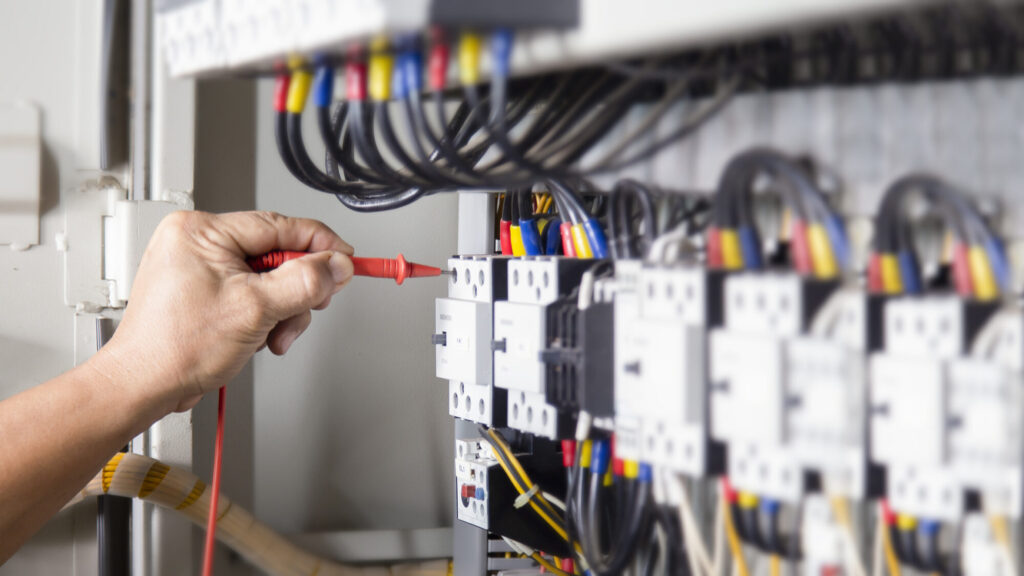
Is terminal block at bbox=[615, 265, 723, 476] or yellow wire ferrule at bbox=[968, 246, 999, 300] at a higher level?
yellow wire ferrule at bbox=[968, 246, 999, 300]

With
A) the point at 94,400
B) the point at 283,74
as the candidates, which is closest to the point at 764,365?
the point at 283,74

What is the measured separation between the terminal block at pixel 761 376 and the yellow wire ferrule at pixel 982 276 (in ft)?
0.27

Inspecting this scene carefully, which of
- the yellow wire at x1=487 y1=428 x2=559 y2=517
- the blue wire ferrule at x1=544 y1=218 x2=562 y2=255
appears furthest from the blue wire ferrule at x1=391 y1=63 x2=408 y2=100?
the yellow wire at x1=487 y1=428 x2=559 y2=517

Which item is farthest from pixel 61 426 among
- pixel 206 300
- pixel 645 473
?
pixel 645 473

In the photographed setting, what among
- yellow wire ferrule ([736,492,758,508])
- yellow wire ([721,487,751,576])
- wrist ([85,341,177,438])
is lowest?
yellow wire ([721,487,751,576])

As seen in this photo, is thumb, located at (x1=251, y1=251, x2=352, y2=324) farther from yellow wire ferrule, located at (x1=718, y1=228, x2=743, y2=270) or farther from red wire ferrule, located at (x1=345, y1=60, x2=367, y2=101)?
yellow wire ferrule, located at (x1=718, y1=228, x2=743, y2=270)

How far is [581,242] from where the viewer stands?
35.9 inches

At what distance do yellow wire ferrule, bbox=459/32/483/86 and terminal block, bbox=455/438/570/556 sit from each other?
0.65m

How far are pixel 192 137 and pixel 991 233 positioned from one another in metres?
1.35

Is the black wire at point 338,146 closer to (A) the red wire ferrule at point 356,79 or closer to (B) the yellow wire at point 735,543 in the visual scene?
(A) the red wire ferrule at point 356,79

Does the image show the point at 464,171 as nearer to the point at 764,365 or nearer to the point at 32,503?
the point at 764,365

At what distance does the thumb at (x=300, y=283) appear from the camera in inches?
37.1

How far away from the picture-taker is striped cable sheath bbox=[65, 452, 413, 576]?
1418 millimetres

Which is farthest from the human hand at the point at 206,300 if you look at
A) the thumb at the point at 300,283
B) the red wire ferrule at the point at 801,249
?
the red wire ferrule at the point at 801,249
